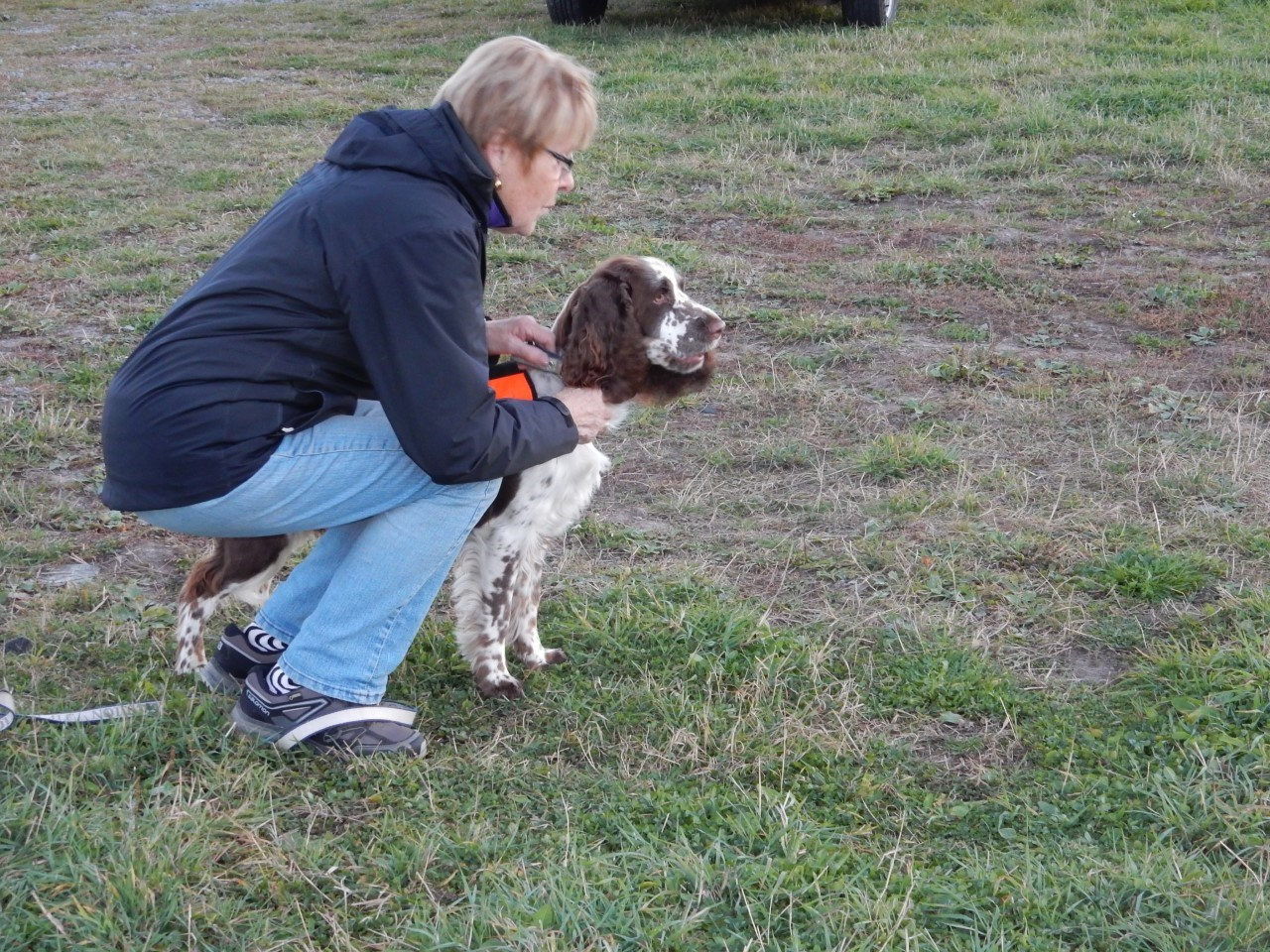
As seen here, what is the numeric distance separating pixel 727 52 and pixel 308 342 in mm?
8387

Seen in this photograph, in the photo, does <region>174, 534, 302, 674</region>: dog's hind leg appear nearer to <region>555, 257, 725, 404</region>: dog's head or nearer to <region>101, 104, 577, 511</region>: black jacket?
<region>101, 104, 577, 511</region>: black jacket

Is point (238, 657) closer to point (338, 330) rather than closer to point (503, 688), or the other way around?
point (503, 688)

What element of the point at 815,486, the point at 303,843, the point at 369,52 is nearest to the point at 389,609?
the point at 303,843

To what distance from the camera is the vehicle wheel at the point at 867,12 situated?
36.0ft

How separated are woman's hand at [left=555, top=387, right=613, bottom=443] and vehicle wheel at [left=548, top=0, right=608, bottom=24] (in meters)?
9.99

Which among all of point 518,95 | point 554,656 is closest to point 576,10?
point 554,656

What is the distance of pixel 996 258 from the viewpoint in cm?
648

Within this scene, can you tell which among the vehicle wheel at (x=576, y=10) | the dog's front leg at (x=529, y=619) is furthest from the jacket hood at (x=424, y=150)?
the vehicle wheel at (x=576, y=10)

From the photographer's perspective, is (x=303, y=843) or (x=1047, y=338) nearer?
(x=303, y=843)

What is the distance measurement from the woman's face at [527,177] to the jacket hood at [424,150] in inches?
2.8

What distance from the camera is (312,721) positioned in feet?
9.82

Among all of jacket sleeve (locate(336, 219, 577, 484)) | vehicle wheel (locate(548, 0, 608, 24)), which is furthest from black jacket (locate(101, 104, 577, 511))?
vehicle wheel (locate(548, 0, 608, 24))

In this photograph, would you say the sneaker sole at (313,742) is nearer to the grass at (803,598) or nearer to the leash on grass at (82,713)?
the grass at (803,598)

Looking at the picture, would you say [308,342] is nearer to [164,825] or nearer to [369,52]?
[164,825]
